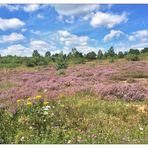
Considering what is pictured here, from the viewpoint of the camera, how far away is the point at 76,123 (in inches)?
Answer: 327

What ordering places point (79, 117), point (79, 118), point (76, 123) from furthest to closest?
point (79, 117) < point (79, 118) < point (76, 123)

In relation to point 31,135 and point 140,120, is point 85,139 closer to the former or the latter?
point 31,135

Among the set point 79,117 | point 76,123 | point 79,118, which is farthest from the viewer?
point 79,117

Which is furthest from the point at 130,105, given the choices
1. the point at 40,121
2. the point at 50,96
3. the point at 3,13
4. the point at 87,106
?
the point at 3,13

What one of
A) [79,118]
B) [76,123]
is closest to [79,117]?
[79,118]

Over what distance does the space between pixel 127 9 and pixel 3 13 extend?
4044 mm

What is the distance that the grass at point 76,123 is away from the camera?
7.01m

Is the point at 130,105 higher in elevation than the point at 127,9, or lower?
lower

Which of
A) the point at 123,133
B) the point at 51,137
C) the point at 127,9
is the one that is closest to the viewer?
the point at 51,137

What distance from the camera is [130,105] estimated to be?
10391mm

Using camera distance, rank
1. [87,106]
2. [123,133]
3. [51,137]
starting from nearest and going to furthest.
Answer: [51,137] → [123,133] → [87,106]

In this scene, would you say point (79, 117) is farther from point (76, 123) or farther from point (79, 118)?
point (76, 123)

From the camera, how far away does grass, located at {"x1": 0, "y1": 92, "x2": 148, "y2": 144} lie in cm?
701

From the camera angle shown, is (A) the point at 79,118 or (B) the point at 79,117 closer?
(A) the point at 79,118
